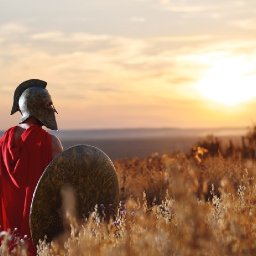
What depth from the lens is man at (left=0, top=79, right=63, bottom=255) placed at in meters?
6.41

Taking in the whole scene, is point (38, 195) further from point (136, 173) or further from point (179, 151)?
point (179, 151)

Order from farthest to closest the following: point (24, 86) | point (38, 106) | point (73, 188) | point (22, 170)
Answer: point (24, 86) < point (38, 106) < point (22, 170) < point (73, 188)

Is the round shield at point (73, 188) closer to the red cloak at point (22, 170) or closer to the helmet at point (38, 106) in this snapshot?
the red cloak at point (22, 170)

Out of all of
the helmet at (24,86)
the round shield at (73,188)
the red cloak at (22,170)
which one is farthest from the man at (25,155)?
the round shield at (73,188)

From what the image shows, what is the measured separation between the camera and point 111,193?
257 inches

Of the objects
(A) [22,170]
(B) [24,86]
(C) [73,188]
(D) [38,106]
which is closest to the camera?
(C) [73,188]

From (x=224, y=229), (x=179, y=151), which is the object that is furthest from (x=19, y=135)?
(x=179, y=151)

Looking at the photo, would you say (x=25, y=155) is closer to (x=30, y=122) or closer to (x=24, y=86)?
(x=30, y=122)

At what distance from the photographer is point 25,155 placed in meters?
6.42

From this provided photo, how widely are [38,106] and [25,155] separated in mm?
526

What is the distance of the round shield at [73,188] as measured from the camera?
6039 mm

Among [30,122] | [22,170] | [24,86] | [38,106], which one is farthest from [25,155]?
[24,86]

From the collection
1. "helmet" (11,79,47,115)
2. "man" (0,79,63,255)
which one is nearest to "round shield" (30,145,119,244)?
"man" (0,79,63,255)

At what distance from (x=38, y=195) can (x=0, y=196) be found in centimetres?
82
